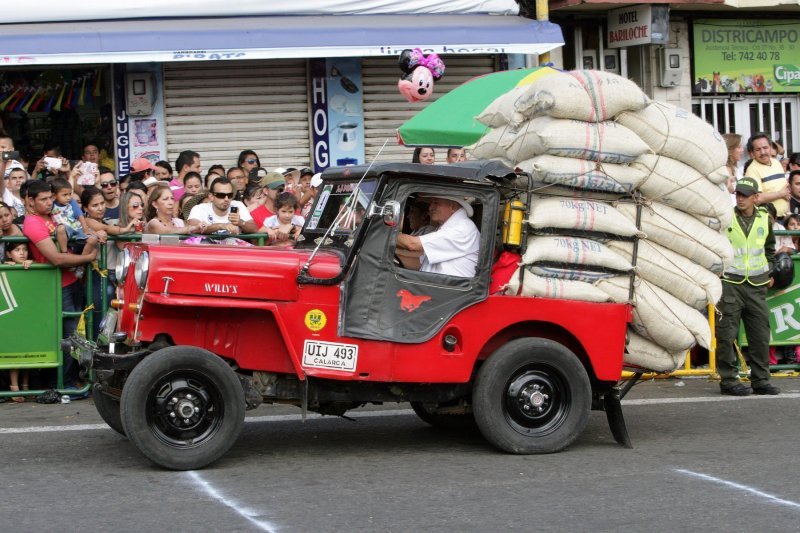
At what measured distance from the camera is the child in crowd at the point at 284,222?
10828 mm

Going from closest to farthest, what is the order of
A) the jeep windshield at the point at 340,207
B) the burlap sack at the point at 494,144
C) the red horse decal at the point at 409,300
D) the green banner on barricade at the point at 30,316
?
the red horse decal at the point at 409,300 < the jeep windshield at the point at 340,207 < the burlap sack at the point at 494,144 < the green banner on barricade at the point at 30,316

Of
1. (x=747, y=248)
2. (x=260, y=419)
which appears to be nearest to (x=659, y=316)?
(x=747, y=248)

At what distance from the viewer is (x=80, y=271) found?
1052cm

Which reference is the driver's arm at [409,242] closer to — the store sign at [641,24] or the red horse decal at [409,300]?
the red horse decal at [409,300]

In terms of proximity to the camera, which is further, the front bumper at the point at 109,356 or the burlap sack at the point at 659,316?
the burlap sack at the point at 659,316

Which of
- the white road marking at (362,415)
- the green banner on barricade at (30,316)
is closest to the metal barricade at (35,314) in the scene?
the green banner on barricade at (30,316)

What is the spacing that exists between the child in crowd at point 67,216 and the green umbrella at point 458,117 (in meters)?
3.40

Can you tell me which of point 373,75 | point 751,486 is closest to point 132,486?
point 751,486

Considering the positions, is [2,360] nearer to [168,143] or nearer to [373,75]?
[168,143]

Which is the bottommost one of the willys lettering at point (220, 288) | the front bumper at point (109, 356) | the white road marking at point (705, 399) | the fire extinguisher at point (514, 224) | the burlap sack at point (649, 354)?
the white road marking at point (705, 399)

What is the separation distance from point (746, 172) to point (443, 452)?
23.7ft

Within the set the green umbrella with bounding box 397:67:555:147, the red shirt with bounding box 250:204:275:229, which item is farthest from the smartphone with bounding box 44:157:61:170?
the green umbrella with bounding box 397:67:555:147

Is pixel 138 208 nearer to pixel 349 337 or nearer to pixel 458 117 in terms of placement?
pixel 458 117

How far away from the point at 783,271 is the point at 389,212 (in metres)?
5.39
